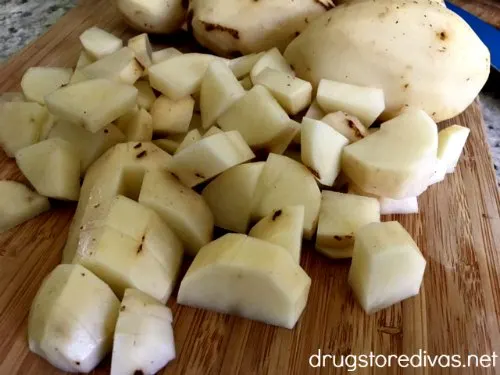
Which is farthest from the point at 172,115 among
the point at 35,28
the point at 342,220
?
the point at 35,28

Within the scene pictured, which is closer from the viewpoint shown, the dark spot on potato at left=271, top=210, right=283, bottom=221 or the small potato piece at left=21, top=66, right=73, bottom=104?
the dark spot on potato at left=271, top=210, right=283, bottom=221

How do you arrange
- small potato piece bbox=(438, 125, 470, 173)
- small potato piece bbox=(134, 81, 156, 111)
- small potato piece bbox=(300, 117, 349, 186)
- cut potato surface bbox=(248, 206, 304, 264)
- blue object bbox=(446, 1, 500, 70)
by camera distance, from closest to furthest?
cut potato surface bbox=(248, 206, 304, 264) → small potato piece bbox=(300, 117, 349, 186) → small potato piece bbox=(438, 125, 470, 173) → small potato piece bbox=(134, 81, 156, 111) → blue object bbox=(446, 1, 500, 70)

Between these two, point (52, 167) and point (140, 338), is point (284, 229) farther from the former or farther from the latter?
point (52, 167)

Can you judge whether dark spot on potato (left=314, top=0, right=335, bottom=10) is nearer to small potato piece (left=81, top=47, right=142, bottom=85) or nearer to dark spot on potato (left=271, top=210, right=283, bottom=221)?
small potato piece (left=81, top=47, right=142, bottom=85)

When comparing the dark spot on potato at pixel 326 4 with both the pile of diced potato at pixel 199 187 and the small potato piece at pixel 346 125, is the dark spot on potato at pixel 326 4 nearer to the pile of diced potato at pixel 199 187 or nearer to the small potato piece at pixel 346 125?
the pile of diced potato at pixel 199 187

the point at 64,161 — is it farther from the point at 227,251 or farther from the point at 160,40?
the point at 160,40

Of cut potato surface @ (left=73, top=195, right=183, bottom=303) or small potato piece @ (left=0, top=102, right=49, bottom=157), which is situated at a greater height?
small potato piece @ (left=0, top=102, right=49, bottom=157)

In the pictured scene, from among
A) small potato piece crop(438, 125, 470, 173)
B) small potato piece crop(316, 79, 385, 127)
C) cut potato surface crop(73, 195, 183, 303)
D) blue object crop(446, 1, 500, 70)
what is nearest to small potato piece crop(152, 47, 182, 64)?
small potato piece crop(316, 79, 385, 127)

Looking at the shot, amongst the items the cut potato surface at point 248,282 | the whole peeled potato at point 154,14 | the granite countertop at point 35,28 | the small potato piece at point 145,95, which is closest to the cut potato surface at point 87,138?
the small potato piece at point 145,95
